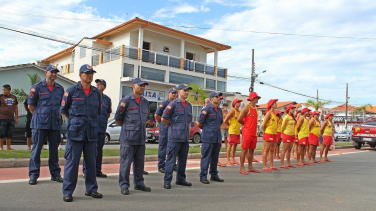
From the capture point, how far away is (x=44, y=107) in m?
6.01

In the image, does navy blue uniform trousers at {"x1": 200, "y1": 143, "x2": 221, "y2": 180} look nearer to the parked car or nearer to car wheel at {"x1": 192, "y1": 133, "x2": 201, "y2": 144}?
car wheel at {"x1": 192, "y1": 133, "x2": 201, "y2": 144}

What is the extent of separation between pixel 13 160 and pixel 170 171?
13.0ft

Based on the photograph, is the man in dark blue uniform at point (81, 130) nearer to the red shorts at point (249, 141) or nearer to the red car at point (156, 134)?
the red shorts at point (249, 141)

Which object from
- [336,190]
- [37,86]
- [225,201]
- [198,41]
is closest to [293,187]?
[336,190]

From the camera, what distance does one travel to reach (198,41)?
3403cm

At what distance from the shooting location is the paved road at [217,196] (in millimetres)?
4785

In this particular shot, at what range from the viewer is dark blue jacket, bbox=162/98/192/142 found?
6.39m

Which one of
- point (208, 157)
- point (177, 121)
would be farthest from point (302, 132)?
point (177, 121)

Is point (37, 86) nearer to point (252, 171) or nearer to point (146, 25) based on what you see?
point (252, 171)

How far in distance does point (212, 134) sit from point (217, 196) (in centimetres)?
169

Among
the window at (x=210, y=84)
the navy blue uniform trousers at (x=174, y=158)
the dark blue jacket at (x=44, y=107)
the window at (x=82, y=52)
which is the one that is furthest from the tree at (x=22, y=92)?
the navy blue uniform trousers at (x=174, y=158)

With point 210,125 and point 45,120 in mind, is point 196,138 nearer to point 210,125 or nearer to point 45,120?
point 210,125

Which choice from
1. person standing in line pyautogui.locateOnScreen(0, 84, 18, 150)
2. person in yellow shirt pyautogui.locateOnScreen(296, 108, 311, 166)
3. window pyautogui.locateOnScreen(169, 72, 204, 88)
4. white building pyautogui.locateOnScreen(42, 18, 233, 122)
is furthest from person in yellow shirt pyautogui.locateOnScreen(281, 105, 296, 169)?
window pyautogui.locateOnScreen(169, 72, 204, 88)

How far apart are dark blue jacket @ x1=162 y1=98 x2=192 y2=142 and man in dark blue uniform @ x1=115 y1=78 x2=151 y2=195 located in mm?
674
